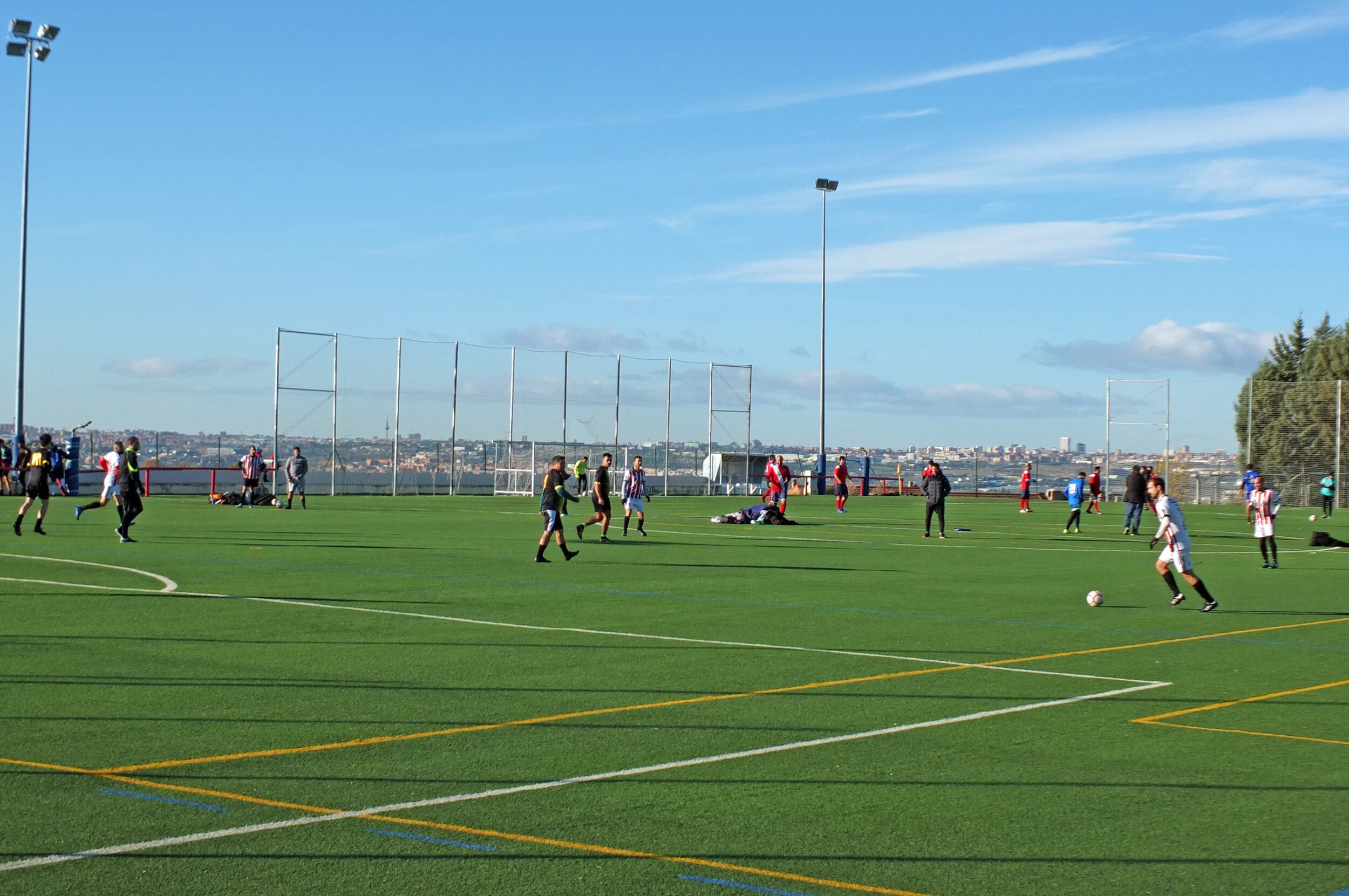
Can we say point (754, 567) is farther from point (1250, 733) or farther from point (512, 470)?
point (512, 470)

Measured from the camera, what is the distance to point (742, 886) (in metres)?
6.28

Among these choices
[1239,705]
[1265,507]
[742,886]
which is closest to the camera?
[742,886]

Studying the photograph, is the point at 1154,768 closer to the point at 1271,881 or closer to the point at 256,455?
the point at 1271,881

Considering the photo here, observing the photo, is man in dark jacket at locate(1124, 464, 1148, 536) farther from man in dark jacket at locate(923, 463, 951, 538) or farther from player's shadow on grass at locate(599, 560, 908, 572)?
player's shadow on grass at locate(599, 560, 908, 572)

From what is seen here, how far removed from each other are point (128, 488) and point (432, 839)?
22240mm

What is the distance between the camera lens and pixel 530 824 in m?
7.25

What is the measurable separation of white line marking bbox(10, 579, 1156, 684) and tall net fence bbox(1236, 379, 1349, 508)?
53990 mm

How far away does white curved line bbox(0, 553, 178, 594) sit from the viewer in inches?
739

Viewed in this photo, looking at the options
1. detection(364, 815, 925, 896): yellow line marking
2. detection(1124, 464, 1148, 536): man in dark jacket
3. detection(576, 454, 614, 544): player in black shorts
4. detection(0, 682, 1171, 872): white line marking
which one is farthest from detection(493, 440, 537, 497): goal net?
detection(364, 815, 925, 896): yellow line marking

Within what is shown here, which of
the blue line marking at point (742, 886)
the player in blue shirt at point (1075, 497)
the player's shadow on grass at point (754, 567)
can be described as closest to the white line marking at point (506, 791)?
the blue line marking at point (742, 886)

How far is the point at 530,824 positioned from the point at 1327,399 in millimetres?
64762

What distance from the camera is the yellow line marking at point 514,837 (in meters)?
6.34

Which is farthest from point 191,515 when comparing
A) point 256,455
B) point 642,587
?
point 642,587

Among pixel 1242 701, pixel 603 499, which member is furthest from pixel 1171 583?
pixel 603 499
